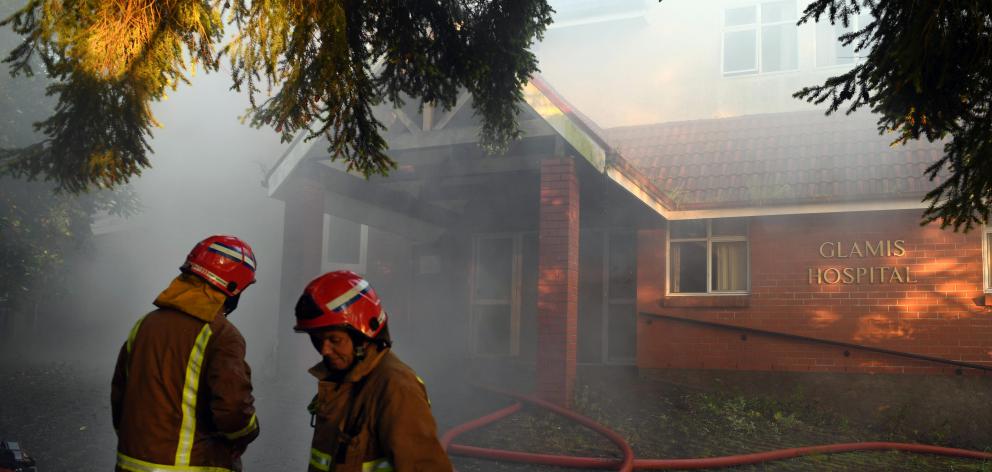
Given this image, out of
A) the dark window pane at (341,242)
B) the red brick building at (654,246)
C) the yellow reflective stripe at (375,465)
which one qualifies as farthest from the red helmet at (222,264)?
the dark window pane at (341,242)

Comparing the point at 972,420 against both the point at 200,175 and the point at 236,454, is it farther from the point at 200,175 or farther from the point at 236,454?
the point at 200,175

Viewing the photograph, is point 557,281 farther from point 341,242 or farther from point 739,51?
point 739,51

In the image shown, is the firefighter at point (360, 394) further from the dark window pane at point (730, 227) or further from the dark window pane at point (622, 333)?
the dark window pane at point (622, 333)

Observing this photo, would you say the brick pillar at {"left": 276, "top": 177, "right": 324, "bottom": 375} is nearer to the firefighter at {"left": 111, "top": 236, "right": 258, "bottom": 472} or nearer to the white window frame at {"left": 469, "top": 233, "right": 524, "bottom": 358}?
the white window frame at {"left": 469, "top": 233, "right": 524, "bottom": 358}

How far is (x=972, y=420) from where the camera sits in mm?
9602

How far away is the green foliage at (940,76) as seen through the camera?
11.7ft

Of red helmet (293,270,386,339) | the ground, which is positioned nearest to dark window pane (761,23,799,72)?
the ground

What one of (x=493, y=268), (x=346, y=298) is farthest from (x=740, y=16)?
(x=346, y=298)

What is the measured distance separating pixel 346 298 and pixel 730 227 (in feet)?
33.4

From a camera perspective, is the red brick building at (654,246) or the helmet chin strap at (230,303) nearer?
the helmet chin strap at (230,303)

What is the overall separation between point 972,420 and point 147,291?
22.3 meters

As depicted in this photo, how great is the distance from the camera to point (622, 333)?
12547 millimetres

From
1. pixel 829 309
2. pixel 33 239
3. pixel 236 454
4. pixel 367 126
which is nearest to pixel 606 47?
pixel 829 309

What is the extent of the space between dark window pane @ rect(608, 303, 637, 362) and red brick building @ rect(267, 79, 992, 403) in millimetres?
34
